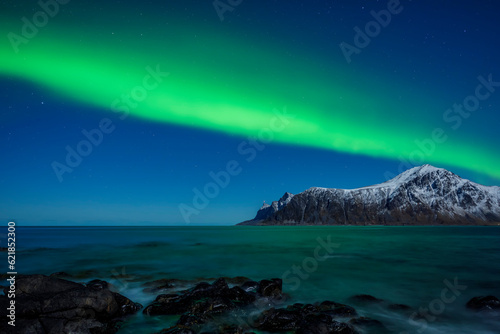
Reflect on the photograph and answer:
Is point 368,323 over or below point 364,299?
over

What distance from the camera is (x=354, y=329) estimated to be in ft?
36.2

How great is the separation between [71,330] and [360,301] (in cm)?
1322

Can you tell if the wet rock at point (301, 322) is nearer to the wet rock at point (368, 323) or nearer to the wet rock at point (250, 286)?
the wet rock at point (368, 323)

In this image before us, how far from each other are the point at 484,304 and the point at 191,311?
539 inches

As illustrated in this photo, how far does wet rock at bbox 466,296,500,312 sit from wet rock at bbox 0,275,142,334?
16.1 metres

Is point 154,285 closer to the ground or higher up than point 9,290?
closer to the ground

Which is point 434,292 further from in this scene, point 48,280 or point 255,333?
point 48,280

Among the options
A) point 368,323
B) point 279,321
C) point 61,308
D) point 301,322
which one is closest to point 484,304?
point 368,323

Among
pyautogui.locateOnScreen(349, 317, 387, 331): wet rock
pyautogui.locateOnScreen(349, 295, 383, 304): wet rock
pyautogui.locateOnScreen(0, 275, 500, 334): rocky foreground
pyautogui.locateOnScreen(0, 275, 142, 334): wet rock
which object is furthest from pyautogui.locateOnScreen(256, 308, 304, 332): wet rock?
pyautogui.locateOnScreen(0, 275, 142, 334): wet rock

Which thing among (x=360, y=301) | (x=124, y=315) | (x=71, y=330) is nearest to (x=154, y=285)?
(x=124, y=315)

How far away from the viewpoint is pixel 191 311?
41.0ft

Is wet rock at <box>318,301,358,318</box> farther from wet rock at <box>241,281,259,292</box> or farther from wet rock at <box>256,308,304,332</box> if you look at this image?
wet rock at <box>241,281,259,292</box>

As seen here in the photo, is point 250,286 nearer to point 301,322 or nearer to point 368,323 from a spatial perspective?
point 301,322

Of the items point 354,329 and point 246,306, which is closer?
point 354,329
